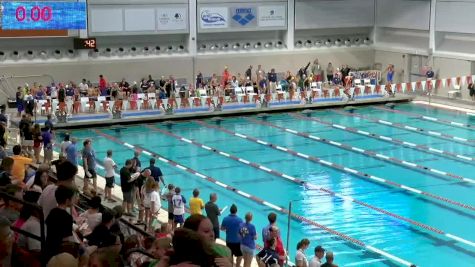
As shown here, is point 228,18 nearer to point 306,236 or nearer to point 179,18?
point 179,18

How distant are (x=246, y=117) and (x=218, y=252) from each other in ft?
83.8

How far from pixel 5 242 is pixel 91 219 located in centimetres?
242

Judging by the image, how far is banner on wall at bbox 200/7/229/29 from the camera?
110 feet

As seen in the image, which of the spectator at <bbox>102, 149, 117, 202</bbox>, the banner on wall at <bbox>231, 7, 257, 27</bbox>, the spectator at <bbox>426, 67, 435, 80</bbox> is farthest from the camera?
the banner on wall at <bbox>231, 7, 257, 27</bbox>

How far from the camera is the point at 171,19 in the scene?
108 ft

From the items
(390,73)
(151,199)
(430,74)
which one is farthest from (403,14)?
(151,199)

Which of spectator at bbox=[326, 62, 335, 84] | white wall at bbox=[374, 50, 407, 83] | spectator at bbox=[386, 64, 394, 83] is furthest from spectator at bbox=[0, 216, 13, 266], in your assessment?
white wall at bbox=[374, 50, 407, 83]

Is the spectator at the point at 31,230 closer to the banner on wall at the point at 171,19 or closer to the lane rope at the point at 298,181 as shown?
the lane rope at the point at 298,181

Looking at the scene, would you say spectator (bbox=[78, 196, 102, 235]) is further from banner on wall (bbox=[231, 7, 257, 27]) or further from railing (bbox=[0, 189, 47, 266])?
banner on wall (bbox=[231, 7, 257, 27])

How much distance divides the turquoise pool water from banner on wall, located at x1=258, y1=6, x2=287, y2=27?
244 inches

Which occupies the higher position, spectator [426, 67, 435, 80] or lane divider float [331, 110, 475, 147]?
spectator [426, 67, 435, 80]

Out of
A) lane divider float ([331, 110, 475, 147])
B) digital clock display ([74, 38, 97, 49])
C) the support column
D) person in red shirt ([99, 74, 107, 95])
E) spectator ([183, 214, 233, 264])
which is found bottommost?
lane divider float ([331, 110, 475, 147])

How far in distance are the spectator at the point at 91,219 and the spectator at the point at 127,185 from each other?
6362 mm

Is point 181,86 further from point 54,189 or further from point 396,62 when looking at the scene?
point 54,189
